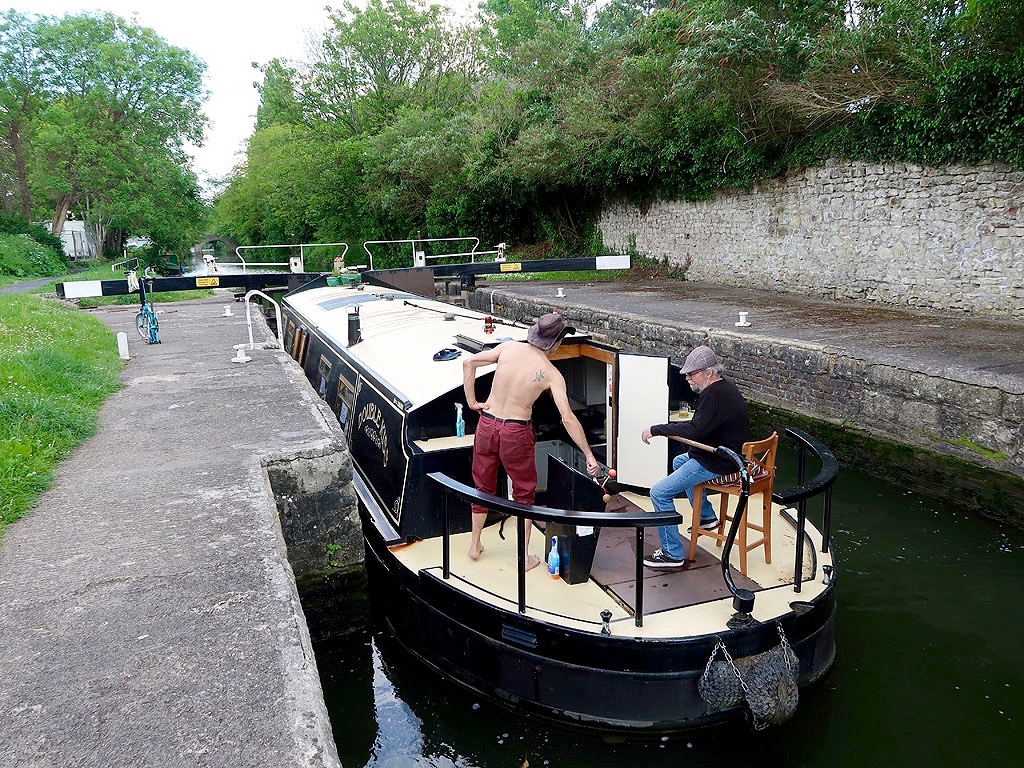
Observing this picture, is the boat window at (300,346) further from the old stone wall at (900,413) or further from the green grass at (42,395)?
the old stone wall at (900,413)

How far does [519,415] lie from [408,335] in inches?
104

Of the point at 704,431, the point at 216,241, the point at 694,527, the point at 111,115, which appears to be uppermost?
the point at 111,115

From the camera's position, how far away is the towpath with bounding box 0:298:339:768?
6.88 feet

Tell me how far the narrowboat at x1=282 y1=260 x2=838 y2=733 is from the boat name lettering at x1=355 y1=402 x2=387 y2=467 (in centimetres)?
3

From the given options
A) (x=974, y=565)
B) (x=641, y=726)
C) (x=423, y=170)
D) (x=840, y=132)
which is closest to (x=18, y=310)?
(x=641, y=726)

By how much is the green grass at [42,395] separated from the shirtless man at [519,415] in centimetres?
237

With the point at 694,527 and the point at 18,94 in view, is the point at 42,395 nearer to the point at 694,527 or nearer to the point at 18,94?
the point at 694,527

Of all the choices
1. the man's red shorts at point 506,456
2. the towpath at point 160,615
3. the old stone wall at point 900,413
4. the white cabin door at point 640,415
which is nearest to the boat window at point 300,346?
the towpath at point 160,615

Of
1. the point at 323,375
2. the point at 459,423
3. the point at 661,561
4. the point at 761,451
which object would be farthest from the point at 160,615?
the point at 323,375

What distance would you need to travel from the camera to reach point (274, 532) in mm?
3498

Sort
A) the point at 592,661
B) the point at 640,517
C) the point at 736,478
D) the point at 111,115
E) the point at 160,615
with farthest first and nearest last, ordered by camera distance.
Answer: the point at 111,115
the point at 736,478
the point at 592,661
the point at 640,517
the point at 160,615

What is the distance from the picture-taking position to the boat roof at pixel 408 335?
5.03 metres

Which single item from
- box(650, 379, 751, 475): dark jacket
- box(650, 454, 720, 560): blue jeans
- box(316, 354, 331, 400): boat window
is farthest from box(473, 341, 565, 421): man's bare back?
box(316, 354, 331, 400): boat window

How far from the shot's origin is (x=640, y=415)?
4.46 m
